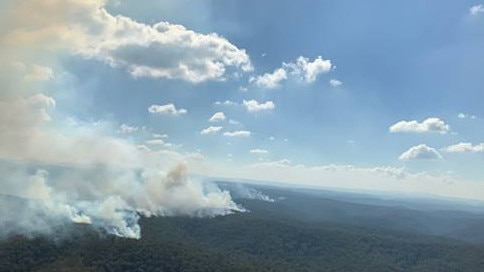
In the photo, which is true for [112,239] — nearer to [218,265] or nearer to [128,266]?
[128,266]

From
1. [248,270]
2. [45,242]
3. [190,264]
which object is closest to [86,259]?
[45,242]

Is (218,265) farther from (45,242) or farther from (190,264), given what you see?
(45,242)

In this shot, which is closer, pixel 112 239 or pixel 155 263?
pixel 155 263

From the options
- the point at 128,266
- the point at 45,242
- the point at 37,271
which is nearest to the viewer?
the point at 37,271

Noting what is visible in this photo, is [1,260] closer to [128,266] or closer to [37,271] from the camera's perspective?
[37,271]

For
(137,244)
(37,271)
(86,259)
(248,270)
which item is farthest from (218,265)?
(37,271)

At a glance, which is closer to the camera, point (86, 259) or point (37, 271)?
point (37, 271)

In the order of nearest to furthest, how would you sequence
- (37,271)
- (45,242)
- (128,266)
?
(37,271)
(128,266)
(45,242)
